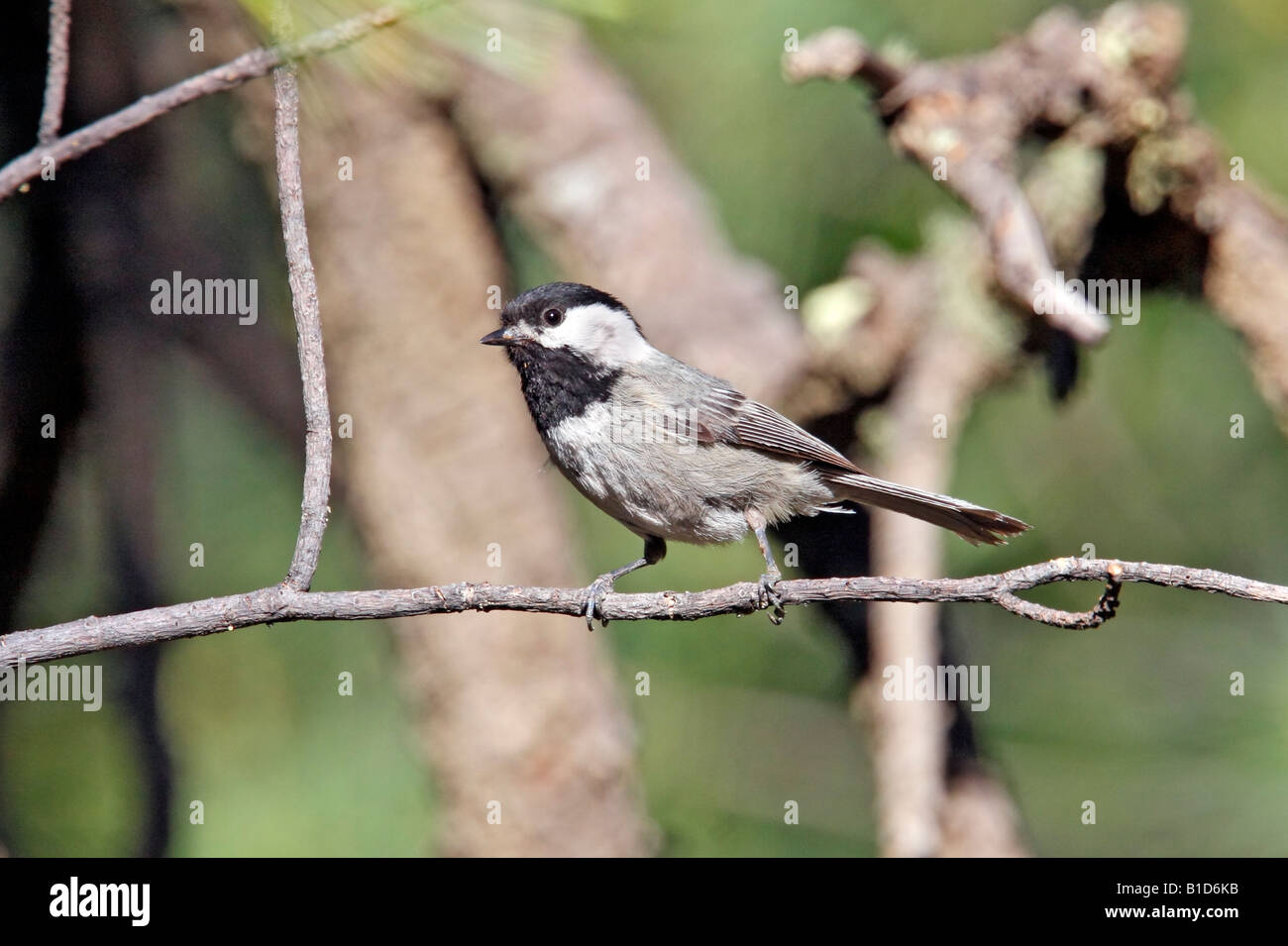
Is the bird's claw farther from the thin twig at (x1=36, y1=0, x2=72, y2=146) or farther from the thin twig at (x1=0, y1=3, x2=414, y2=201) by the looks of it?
the thin twig at (x1=36, y1=0, x2=72, y2=146)

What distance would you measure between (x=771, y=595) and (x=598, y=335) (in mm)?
1108

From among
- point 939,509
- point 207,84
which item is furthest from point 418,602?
point 939,509

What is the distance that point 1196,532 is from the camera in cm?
314

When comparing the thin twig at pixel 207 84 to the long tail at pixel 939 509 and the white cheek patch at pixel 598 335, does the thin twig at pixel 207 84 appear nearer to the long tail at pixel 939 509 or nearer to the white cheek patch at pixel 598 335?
the white cheek patch at pixel 598 335

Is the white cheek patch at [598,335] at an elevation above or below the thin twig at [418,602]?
above

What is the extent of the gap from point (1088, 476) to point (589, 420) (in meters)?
1.59

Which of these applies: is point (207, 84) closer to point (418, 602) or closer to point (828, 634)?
point (418, 602)

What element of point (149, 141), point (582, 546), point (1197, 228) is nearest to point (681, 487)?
point (1197, 228)

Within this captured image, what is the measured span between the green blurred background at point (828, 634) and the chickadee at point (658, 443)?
0.63 m

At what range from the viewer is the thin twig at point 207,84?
1.46 metres

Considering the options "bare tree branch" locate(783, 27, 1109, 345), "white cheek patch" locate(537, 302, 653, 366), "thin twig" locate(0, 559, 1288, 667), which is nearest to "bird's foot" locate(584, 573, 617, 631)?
"thin twig" locate(0, 559, 1288, 667)

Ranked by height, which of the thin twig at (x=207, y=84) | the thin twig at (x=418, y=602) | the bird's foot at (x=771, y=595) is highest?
the thin twig at (x=207, y=84)

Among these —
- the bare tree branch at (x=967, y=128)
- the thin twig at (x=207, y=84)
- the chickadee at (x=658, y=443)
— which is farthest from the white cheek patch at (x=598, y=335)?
the thin twig at (x=207, y=84)

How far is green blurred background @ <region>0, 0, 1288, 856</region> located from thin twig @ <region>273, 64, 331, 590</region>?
1.89m
